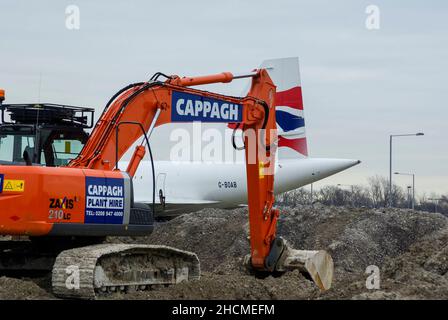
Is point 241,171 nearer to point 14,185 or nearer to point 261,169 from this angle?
point 261,169

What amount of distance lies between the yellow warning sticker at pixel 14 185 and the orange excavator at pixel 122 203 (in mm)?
12

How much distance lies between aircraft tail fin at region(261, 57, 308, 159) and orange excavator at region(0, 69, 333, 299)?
13691 millimetres

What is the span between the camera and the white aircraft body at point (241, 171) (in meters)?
28.6

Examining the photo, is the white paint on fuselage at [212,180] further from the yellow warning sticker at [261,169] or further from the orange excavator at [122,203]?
the yellow warning sticker at [261,169]

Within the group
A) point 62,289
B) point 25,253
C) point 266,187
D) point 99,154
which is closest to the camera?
point 62,289

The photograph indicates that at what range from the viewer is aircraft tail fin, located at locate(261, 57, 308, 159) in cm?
2823

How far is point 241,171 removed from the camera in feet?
101

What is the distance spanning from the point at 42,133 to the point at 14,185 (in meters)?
2.31

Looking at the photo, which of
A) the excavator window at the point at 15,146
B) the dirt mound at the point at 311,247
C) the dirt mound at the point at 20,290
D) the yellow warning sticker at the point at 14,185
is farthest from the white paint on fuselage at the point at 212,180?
the yellow warning sticker at the point at 14,185

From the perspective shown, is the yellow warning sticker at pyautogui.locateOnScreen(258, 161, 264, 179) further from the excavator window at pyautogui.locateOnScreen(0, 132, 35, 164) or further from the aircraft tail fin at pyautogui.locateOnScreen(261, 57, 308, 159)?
the aircraft tail fin at pyautogui.locateOnScreen(261, 57, 308, 159)
